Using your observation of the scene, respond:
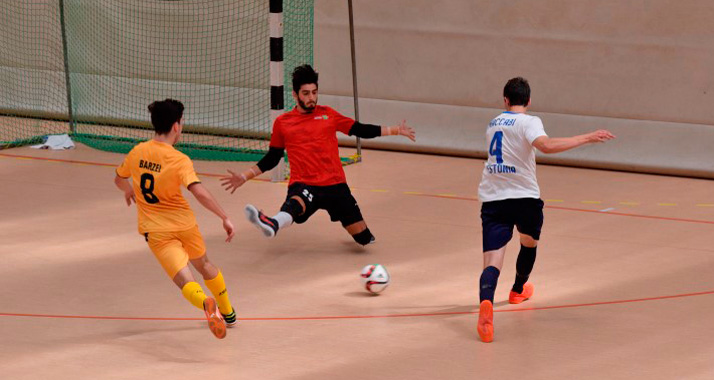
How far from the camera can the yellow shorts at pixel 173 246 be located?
6.82m

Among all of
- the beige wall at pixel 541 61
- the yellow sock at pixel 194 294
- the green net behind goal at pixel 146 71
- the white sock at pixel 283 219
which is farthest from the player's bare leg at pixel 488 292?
the green net behind goal at pixel 146 71

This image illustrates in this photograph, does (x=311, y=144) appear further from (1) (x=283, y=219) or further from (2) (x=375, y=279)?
(2) (x=375, y=279)

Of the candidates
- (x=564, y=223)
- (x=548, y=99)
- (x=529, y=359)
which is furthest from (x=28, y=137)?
(x=529, y=359)

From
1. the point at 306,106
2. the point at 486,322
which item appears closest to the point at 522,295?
the point at 486,322

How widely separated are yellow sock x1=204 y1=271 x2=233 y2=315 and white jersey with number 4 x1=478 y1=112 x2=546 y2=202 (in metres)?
1.81

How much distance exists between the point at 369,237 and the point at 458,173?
3703 millimetres

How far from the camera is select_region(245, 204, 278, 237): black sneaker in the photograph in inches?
332

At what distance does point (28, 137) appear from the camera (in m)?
15.1

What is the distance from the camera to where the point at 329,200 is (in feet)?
30.3

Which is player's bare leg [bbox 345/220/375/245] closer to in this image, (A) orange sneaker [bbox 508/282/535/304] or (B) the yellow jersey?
(A) orange sneaker [bbox 508/282/535/304]

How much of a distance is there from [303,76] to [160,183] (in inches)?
97.2

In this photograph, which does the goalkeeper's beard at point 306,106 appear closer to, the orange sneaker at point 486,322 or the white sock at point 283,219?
the white sock at point 283,219

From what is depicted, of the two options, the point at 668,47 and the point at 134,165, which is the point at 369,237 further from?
the point at 668,47

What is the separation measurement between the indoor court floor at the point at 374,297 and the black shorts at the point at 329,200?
1.02ft
